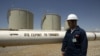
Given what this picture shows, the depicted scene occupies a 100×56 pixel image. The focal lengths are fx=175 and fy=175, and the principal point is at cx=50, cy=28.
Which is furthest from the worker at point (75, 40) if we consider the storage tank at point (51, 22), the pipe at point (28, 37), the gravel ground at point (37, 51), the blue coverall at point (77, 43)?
the storage tank at point (51, 22)

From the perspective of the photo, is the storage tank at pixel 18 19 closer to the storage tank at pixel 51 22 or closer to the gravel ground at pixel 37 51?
the gravel ground at pixel 37 51

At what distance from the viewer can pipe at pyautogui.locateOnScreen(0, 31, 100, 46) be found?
185 inches

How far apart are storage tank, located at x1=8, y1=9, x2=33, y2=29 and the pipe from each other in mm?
13462

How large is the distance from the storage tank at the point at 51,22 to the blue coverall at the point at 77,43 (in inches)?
790

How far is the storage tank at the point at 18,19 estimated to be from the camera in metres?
18.5

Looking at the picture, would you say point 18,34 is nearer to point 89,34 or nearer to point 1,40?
point 1,40

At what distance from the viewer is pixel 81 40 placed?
12.8ft

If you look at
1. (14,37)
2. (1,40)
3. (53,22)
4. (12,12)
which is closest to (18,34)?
(14,37)

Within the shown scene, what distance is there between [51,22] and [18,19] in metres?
7.00

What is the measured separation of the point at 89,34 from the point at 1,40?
313 cm

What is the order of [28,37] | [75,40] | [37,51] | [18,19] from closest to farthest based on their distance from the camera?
1. [75,40]
2. [28,37]
3. [37,51]
4. [18,19]

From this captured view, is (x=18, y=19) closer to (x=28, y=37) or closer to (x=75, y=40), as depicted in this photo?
(x=28, y=37)

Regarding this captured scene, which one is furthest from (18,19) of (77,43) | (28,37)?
(77,43)

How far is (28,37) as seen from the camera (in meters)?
4.96
